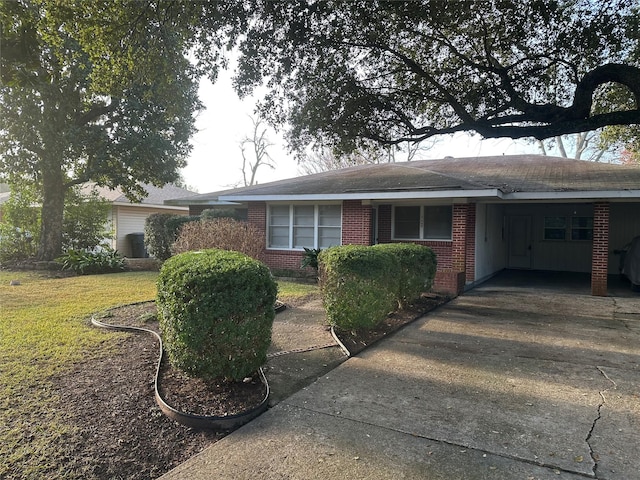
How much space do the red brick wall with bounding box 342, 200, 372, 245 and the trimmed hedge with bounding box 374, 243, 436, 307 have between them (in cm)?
365

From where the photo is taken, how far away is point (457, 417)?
3594 millimetres

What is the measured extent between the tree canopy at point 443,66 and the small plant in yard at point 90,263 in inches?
269

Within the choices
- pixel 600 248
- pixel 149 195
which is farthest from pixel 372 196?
pixel 149 195

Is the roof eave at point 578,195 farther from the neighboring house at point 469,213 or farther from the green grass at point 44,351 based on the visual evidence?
the green grass at point 44,351

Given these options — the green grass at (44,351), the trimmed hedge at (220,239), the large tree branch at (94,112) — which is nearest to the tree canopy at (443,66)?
the trimmed hedge at (220,239)

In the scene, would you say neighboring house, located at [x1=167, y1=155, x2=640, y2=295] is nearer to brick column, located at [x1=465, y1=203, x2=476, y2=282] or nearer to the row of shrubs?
brick column, located at [x1=465, y1=203, x2=476, y2=282]

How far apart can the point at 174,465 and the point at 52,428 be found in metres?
1.08

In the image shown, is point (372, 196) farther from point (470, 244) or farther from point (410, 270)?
point (410, 270)

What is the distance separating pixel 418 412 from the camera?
145 inches

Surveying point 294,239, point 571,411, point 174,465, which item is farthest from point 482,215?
point 174,465

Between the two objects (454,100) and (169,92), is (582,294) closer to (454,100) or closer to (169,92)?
(454,100)

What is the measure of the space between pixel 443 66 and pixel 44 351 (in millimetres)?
9879

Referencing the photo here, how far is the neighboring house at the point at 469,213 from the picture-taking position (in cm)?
1033

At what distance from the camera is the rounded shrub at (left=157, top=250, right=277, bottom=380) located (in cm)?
364
